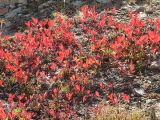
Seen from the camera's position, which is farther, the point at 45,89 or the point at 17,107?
the point at 45,89

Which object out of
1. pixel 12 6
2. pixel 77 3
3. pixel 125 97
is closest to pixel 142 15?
pixel 77 3

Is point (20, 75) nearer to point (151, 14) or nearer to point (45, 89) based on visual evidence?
point (45, 89)

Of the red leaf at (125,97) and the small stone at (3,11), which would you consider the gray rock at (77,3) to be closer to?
the small stone at (3,11)

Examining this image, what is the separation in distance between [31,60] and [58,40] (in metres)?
1.04

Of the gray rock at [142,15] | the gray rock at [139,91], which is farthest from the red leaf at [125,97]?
the gray rock at [142,15]

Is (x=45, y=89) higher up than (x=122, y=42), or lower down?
lower down

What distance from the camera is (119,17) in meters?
11.1

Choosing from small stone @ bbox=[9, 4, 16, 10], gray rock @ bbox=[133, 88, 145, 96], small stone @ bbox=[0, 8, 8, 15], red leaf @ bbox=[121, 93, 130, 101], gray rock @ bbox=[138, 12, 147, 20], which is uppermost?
gray rock @ bbox=[138, 12, 147, 20]

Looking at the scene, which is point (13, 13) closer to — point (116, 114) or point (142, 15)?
point (142, 15)

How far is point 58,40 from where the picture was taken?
10203 mm

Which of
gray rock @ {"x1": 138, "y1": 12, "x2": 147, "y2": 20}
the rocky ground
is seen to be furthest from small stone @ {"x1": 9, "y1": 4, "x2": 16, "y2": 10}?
gray rock @ {"x1": 138, "y1": 12, "x2": 147, "y2": 20}

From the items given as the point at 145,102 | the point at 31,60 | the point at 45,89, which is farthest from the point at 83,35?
the point at 145,102

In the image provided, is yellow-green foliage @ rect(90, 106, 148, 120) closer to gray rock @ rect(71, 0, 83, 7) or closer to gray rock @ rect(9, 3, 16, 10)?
gray rock @ rect(71, 0, 83, 7)

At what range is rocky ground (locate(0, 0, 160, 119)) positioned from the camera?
810cm
